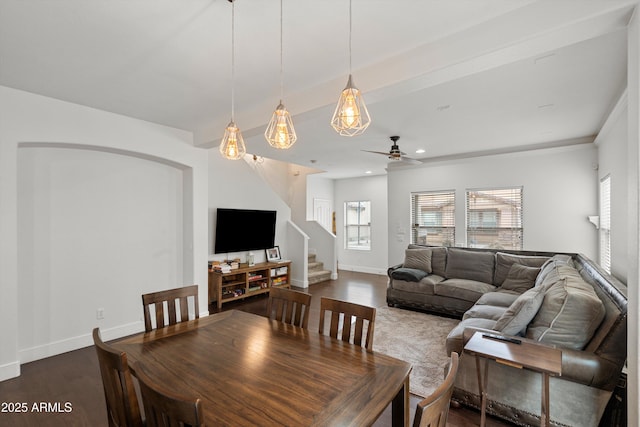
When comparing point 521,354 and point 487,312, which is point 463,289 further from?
point 521,354

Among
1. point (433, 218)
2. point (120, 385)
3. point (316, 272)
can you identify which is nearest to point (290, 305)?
point (120, 385)

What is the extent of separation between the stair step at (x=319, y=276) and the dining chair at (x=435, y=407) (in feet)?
19.9

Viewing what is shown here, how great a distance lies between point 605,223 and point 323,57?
4609 mm

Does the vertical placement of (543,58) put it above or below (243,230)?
above

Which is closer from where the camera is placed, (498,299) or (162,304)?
(162,304)

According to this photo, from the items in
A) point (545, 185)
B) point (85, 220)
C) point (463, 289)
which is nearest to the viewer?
point (85, 220)

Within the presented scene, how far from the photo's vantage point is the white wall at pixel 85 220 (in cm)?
296

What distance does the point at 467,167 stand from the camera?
6047mm

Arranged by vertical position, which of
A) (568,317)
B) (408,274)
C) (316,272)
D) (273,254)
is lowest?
(316,272)

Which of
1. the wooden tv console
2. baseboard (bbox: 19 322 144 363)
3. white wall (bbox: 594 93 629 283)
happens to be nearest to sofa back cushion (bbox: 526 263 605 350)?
white wall (bbox: 594 93 629 283)

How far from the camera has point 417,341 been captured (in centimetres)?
367

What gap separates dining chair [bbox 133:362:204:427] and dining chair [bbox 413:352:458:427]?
0.62 m

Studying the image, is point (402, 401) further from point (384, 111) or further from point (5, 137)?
point (5, 137)

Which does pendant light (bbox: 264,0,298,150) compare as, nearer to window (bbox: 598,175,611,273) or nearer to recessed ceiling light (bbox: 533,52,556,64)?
recessed ceiling light (bbox: 533,52,556,64)
